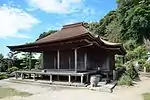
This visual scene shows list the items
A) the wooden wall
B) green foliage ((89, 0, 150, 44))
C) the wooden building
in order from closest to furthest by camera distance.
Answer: the wooden building < the wooden wall < green foliage ((89, 0, 150, 44))

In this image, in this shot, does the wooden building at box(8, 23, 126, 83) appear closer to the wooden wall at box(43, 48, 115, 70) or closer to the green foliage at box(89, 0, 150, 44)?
the wooden wall at box(43, 48, 115, 70)

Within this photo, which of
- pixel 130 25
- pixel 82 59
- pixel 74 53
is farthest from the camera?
pixel 130 25

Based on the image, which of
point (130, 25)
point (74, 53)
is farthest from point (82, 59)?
point (130, 25)

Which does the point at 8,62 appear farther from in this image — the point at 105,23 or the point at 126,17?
the point at 105,23

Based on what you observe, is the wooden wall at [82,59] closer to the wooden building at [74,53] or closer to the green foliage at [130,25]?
the wooden building at [74,53]

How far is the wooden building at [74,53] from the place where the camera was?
16688 millimetres

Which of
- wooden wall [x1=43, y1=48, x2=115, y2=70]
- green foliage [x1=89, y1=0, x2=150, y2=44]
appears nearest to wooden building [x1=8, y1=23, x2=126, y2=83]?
wooden wall [x1=43, y1=48, x2=115, y2=70]

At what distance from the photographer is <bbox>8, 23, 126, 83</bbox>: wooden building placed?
54.7 ft

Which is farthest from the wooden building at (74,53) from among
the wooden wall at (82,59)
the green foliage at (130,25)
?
the green foliage at (130,25)

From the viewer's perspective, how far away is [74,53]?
749 inches

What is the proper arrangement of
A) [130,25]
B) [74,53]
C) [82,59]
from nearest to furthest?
[82,59]
[74,53]
[130,25]

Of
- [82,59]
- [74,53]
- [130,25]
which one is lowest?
[82,59]

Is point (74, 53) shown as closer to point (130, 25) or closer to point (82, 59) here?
point (82, 59)

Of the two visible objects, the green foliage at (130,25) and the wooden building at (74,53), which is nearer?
the wooden building at (74,53)
